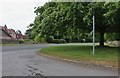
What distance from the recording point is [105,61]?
15180 mm

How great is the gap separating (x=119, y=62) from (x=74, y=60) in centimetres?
345

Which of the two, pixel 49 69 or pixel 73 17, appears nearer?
pixel 49 69

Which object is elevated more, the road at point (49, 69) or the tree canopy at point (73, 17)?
the tree canopy at point (73, 17)

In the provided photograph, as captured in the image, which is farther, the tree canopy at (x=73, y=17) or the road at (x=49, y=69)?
the tree canopy at (x=73, y=17)

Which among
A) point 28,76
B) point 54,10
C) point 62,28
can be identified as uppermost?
point 54,10

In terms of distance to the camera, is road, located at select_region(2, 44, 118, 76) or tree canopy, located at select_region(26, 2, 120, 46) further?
tree canopy, located at select_region(26, 2, 120, 46)

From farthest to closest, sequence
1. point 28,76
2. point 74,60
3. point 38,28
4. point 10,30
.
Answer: point 10,30 < point 38,28 < point 74,60 < point 28,76

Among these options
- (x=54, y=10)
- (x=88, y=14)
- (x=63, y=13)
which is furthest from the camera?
(x=54, y=10)

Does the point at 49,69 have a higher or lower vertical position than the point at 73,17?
lower

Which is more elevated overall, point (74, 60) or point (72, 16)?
point (72, 16)

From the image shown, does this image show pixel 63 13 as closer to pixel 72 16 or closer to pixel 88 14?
pixel 72 16

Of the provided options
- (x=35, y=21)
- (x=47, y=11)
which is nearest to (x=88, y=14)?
(x=47, y=11)

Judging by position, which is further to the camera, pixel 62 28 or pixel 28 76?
pixel 62 28

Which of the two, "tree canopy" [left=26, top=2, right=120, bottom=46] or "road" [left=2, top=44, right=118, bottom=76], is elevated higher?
"tree canopy" [left=26, top=2, right=120, bottom=46]
